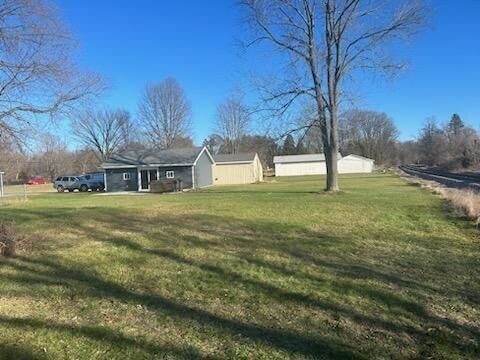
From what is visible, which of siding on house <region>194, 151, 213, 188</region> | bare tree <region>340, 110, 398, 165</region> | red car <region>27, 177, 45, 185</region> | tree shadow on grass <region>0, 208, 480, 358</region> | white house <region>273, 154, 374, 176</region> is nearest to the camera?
tree shadow on grass <region>0, 208, 480, 358</region>

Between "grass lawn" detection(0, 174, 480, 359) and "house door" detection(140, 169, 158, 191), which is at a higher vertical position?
"house door" detection(140, 169, 158, 191)

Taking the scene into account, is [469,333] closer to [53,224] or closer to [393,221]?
[393,221]

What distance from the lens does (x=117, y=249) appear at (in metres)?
8.80

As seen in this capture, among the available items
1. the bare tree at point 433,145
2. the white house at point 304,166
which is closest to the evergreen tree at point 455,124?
the bare tree at point 433,145

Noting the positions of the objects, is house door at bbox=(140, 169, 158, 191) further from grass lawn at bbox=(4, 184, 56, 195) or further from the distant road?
the distant road

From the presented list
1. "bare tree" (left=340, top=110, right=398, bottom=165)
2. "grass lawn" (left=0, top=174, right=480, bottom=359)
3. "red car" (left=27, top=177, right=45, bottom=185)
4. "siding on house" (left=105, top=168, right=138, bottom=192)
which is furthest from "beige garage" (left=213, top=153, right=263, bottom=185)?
"bare tree" (left=340, top=110, right=398, bottom=165)

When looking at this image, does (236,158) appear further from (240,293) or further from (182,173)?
(240,293)

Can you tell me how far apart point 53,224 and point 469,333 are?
399 inches

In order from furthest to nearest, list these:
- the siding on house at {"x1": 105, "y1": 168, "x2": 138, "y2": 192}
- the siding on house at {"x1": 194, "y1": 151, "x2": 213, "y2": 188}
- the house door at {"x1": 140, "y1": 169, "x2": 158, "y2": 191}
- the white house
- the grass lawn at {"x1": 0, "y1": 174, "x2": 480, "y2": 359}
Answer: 1. the white house
2. the siding on house at {"x1": 194, "y1": 151, "x2": 213, "y2": 188}
3. the siding on house at {"x1": 105, "y1": 168, "x2": 138, "y2": 192}
4. the house door at {"x1": 140, "y1": 169, "x2": 158, "y2": 191}
5. the grass lawn at {"x1": 0, "y1": 174, "x2": 480, "y2": 359}

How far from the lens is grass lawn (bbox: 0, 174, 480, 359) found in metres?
4.27

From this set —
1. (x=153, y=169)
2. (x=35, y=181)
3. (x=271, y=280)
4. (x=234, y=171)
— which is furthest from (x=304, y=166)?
(x=271, y=280)

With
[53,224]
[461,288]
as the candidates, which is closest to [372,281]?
[461,288]

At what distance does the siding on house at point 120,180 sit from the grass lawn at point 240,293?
29.7 m

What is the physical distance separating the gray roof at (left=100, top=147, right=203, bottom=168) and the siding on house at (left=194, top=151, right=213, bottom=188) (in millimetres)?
939
